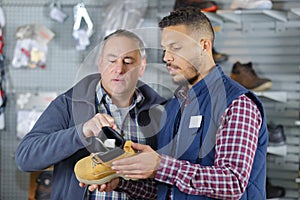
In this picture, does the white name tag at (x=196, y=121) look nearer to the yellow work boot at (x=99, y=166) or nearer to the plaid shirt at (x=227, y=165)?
the plaid shirt at (x=227, y=165)

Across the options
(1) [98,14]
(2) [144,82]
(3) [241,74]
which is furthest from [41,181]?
(2) [144,82]

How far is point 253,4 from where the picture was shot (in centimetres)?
399

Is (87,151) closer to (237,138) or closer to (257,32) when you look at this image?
(237,138)

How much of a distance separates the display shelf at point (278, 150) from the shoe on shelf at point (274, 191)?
0.68ft

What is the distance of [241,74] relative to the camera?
13.3 feet

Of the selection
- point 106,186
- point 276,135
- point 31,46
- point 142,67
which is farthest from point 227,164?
point 31,46

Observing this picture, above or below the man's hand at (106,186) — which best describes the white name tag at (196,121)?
above

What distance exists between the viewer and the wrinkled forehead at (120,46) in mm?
2035

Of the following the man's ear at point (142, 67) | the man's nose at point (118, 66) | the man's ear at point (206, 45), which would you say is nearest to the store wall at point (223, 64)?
the man's ear at point (142, 67)

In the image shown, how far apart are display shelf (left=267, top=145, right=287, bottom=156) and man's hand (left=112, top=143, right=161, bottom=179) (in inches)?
93.5

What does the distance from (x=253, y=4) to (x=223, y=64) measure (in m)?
0.58

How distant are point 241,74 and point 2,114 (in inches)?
74.2

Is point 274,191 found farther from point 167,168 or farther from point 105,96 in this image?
point 167,168

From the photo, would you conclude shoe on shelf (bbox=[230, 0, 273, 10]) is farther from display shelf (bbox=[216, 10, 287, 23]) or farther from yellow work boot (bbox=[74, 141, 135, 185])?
yellow work boot (bbox=[74, 141, 135, 185])
